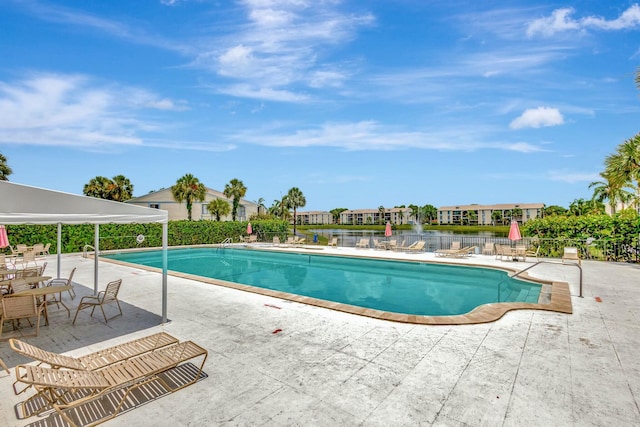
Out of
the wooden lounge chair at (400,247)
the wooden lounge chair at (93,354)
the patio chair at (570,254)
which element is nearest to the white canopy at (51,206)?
the wooden lounge chair at (93,354)

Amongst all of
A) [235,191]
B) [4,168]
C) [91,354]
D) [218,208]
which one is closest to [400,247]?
[91,354]

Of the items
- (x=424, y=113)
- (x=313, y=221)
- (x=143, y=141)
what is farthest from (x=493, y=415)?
(x=313, y=221)

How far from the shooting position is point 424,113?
22.6m

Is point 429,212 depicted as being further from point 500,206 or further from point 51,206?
point 51,206

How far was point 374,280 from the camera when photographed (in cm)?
1252

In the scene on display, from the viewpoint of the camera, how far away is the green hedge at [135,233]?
18922mm

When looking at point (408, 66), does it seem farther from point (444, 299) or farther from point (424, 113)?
point (444, 299)

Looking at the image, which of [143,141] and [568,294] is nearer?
[568,294]

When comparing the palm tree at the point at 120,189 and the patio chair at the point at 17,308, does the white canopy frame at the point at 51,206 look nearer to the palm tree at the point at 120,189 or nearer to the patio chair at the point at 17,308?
the patio chair at the point at 17,308

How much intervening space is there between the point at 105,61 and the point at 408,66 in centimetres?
1433

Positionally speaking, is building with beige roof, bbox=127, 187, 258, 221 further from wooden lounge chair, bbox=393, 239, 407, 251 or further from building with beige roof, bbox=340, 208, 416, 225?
building with beige roof, bbox=340, 208, 416, 225

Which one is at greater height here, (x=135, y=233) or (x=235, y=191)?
(x=235, y=191)

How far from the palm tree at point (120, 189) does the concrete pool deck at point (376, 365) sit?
29513 millimetres

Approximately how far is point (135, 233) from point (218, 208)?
12462 millimetres
